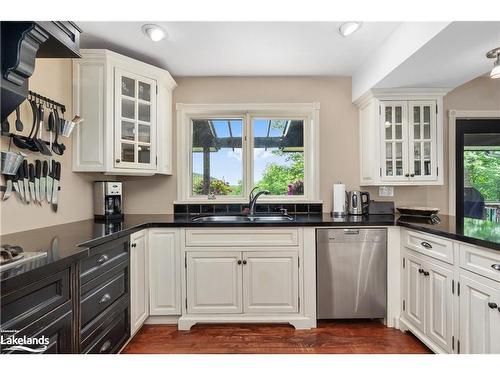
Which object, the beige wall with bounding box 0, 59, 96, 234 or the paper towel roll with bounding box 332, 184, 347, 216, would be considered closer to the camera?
the beige wall with bounding box 0, 59, 96, 234

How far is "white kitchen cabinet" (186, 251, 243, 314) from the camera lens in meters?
2.27

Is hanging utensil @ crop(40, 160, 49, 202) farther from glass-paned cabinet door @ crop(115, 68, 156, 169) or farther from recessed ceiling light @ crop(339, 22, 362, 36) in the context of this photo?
recessed ceiling light @ crop(339, 22, 362, 36)

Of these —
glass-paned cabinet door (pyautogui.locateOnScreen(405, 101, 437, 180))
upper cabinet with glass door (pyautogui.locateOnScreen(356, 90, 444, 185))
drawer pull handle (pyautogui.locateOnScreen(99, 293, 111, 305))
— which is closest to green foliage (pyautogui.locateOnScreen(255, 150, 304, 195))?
upper cabinet with glass door (pyautogui.locateOnScreen(356, 90, 444, 185))

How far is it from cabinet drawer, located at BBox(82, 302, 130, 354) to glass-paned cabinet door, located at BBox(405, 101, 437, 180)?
266 cm

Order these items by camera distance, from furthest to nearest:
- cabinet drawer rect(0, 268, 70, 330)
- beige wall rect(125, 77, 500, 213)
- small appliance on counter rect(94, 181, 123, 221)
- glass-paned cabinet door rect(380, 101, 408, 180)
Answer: beige wall rect(125, 77, 500, 213) < glass-paned cabinet door rect(380, 101, 408, 180) < small appliance on counter rect(94, 181, 123, 221) < cabinet drawer rect(0, 268, 70, 330)

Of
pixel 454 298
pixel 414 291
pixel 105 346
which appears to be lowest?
pixel 105 346

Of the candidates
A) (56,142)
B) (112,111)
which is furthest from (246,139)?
(56,142)

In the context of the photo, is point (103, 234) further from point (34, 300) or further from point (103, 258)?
point (34, 300)

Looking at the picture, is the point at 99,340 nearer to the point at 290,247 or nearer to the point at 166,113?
the point at 290,247

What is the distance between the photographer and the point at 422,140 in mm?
2588

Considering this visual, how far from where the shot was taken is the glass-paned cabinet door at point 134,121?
2266 mm

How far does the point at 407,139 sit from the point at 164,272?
248cm

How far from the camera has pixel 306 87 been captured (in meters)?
2.92
